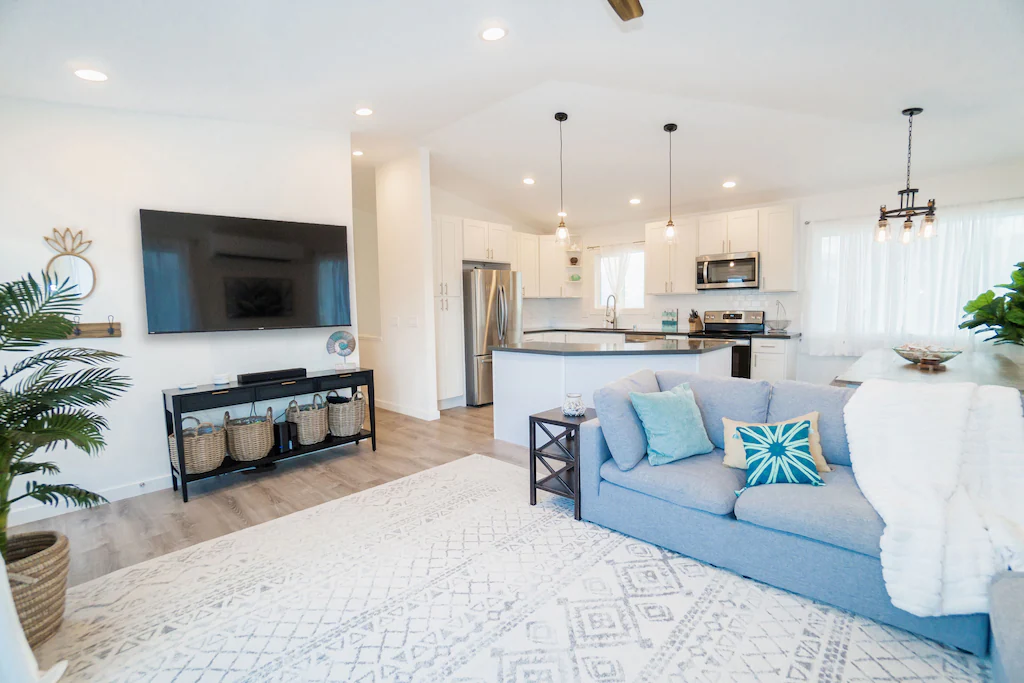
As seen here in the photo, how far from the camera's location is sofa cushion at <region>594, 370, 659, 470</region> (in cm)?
253

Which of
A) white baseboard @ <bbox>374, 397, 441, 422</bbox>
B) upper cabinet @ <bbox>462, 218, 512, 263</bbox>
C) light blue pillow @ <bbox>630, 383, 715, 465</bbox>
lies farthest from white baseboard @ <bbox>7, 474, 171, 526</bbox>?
upper cabinet @ <bbox>462, 218, 512, 263</bbox>

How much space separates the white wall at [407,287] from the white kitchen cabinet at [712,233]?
3499 millimetres

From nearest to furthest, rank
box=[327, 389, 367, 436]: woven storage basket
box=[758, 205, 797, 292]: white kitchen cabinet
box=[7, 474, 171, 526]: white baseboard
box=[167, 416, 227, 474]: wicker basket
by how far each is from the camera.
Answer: box=[7, 474, 171, 526]: white baseboard → box=[167, 416, 227, 474]: wicker basket → box=[327, 389, 367, 436]: woven storage basket → box=[758, 205, 797, 292]: white kitchen cabinet

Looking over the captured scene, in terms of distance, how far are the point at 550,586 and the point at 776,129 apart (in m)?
4.19

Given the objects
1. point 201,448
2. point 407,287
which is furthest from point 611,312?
point 201,448

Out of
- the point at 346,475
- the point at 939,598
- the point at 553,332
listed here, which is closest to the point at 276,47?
the point at 346,475

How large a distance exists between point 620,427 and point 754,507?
0.72 m

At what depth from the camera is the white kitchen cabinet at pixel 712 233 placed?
5918 mm

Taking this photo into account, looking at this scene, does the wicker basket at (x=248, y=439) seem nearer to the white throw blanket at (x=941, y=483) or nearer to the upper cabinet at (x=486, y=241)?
the upper cabinet at (x=486, y=241)

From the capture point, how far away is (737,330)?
19.5 feet

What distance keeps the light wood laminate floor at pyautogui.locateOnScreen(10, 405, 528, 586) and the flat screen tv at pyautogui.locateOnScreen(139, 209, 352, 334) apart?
1174 millimetres

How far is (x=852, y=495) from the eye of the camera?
6.64 ft

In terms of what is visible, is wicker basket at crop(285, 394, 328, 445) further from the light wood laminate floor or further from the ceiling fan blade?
the ceiling fan blade

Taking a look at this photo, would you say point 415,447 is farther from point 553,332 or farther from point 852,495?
point 553,332
